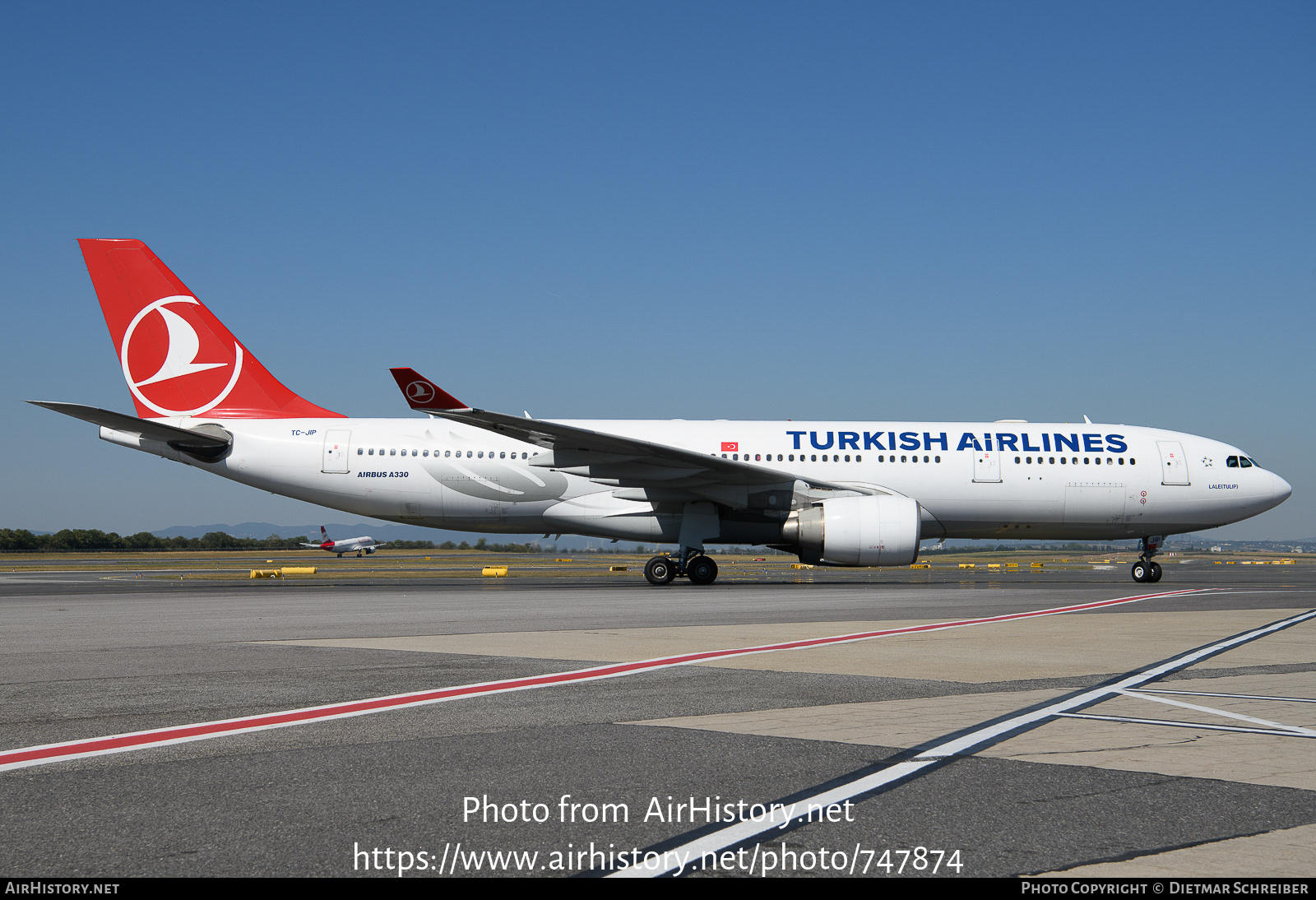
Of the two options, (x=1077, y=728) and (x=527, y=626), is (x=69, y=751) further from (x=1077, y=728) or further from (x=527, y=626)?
(x=527, y=626)

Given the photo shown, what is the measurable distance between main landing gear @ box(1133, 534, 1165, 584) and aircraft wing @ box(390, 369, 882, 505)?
258 inches

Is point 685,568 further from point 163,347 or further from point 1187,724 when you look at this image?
point 1187,724

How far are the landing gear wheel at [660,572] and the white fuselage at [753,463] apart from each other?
57 centimetres

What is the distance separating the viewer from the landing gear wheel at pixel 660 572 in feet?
69.3

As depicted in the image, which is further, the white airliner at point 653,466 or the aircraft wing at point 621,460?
the white airliner at point 653,466

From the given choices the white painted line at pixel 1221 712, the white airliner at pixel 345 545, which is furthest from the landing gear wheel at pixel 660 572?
the white airliner at pixel 345 545

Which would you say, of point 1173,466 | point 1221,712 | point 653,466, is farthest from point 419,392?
point 1173,466

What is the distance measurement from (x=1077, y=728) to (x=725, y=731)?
1.85 meters

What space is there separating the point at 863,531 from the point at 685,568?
4089 millimetres

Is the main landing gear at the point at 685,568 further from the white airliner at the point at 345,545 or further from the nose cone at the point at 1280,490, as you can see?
the white airliner at the point at 345,545

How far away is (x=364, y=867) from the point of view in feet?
9.57

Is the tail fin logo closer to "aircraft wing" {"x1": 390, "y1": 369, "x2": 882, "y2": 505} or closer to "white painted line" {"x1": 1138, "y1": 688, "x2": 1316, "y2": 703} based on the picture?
"aircraft wing" {"x1": 390, "y1": 369, "x2": 882, "y2": 505}

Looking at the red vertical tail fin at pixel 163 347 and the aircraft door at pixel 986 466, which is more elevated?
the red vertical tail fin at pixel 163 347

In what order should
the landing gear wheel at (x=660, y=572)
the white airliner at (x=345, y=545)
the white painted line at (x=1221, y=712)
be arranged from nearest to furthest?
1. the white painted line at (x=1221, y=712)
2. the landing gear wheel at (x=660, y=572)
3. the white airliner at (x=345, y=545)
